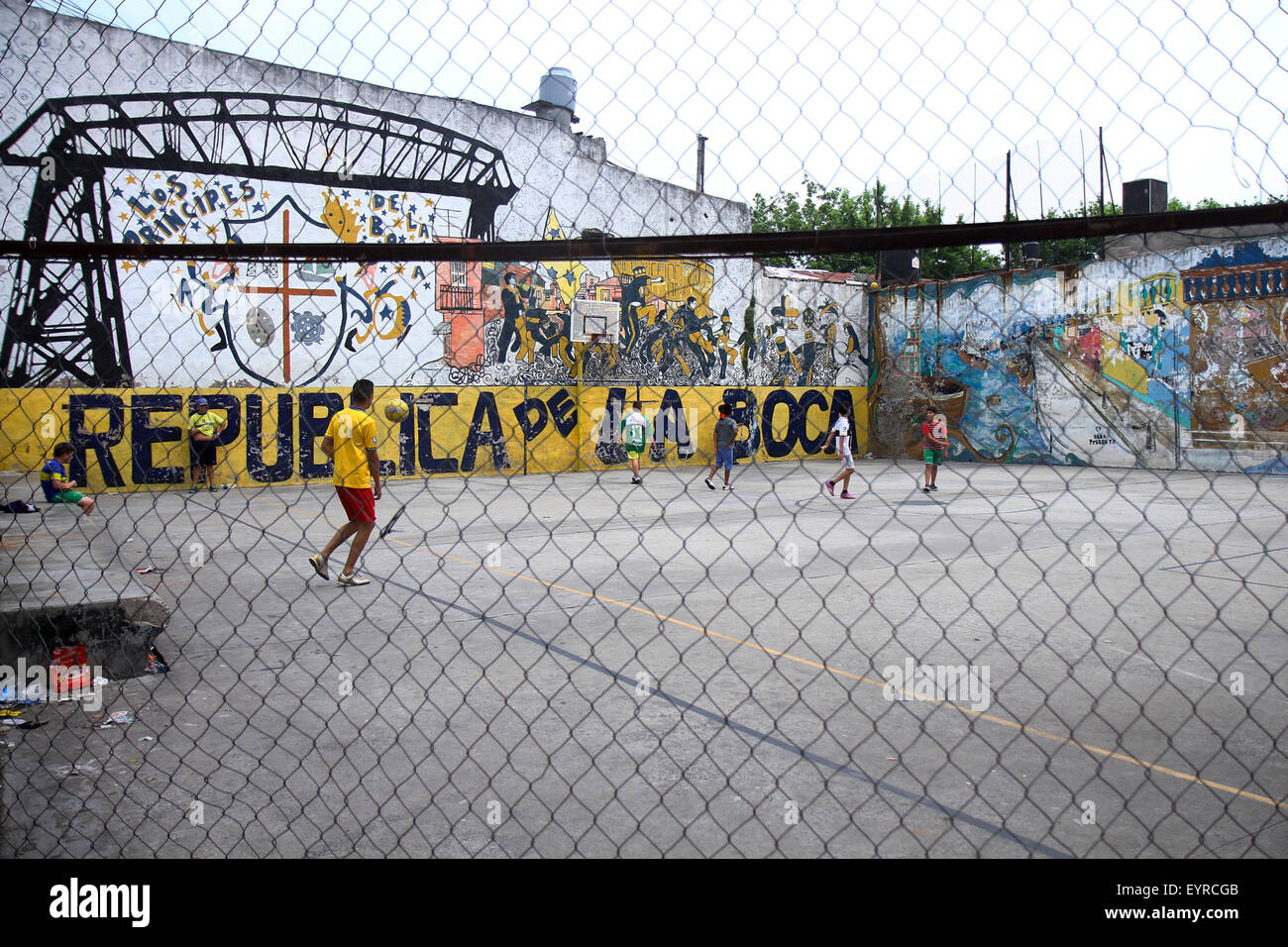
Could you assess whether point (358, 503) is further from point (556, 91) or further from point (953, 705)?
point (556, 91)

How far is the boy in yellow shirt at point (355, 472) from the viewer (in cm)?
798

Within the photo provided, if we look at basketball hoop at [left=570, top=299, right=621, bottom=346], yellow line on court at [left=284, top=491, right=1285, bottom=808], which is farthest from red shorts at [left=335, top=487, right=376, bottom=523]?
basketball hoop at [left=570, top=299, right=621, bottom=346]

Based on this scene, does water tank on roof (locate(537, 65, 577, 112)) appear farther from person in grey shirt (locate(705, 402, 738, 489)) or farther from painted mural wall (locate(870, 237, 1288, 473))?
painted mural wall (locate(870, 237, 1288, 473))

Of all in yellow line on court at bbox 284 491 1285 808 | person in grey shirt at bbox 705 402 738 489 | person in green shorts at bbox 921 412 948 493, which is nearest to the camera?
yellow line on court at bbox 284 491 1285 808

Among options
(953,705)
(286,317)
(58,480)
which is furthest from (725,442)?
(953,705)

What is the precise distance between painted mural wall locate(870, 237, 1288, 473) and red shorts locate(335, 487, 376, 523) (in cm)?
1392

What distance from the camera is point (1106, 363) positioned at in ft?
73.6

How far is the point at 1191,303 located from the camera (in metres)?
20.5

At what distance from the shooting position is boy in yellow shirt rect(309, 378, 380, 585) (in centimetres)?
798

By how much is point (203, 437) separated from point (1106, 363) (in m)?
19.8
